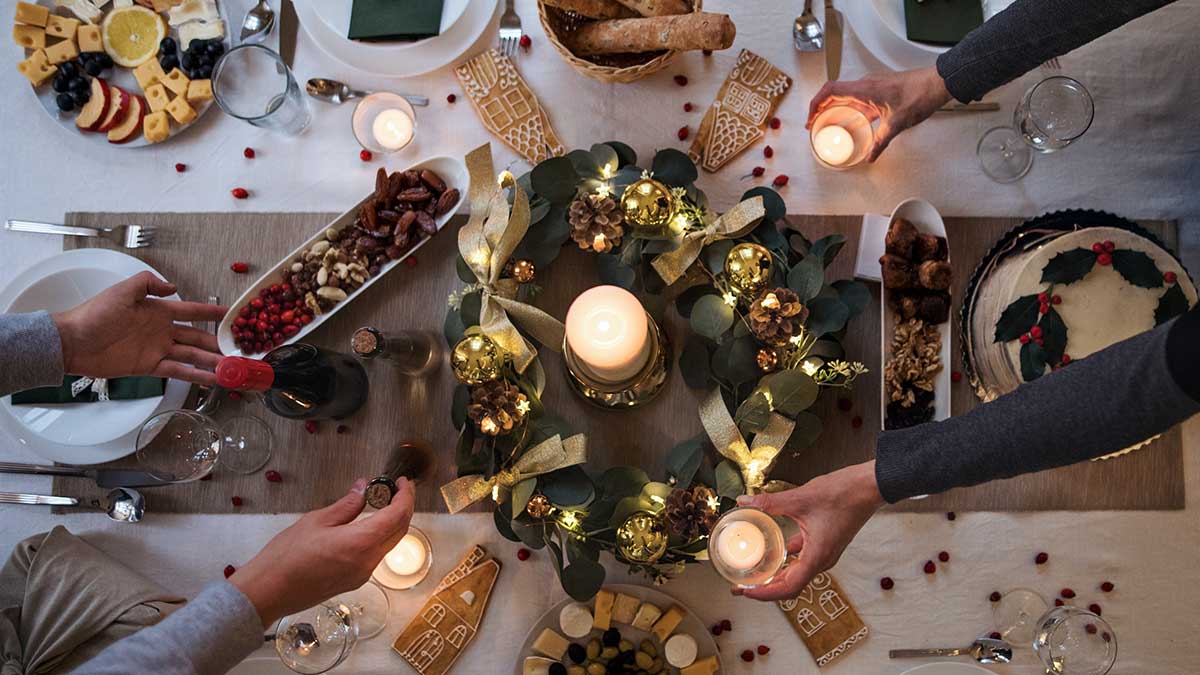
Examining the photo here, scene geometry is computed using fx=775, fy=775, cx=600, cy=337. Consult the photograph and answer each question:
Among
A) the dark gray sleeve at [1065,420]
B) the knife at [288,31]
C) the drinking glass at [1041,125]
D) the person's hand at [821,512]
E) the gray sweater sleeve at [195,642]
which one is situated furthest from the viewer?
the knife at [288,31]

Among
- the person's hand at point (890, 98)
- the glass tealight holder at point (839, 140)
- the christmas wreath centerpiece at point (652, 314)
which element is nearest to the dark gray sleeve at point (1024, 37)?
the person's hand at point (890, 98)

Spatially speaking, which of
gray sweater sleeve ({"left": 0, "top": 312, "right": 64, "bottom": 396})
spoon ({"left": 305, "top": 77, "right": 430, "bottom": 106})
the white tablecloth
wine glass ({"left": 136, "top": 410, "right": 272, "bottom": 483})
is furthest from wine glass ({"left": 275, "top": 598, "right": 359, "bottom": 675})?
spoon ({"left": 305, "top": 77, "right": 430, "bottom": 106})

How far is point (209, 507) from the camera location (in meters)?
1.22

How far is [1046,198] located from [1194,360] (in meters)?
0.65

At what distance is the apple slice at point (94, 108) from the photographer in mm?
1255

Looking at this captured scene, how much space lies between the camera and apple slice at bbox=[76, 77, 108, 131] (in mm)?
1255

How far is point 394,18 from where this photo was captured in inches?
48.8

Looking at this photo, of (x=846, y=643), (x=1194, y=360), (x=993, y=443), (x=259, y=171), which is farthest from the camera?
(x=259, y=171)

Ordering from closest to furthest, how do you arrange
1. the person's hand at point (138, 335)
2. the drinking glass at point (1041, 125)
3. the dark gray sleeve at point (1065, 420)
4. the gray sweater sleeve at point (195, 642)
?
the dark gray sleeve at point (1065, 420) < the gray sweater sleeve at point (195, 642) < the person's hand at point (138, 335) < the drinking glass at point (1041, 125)

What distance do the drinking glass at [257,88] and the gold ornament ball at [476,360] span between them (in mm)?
552

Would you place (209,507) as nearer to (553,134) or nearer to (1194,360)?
(553,134)

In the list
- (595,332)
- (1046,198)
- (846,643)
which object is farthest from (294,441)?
(1046,198)

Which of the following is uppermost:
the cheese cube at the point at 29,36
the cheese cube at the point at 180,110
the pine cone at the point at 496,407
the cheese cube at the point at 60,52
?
the cheese cube at the point at 29,36

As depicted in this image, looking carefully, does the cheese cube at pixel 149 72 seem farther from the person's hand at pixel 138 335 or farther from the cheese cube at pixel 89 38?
A: the person's hand at pixel 138 335
